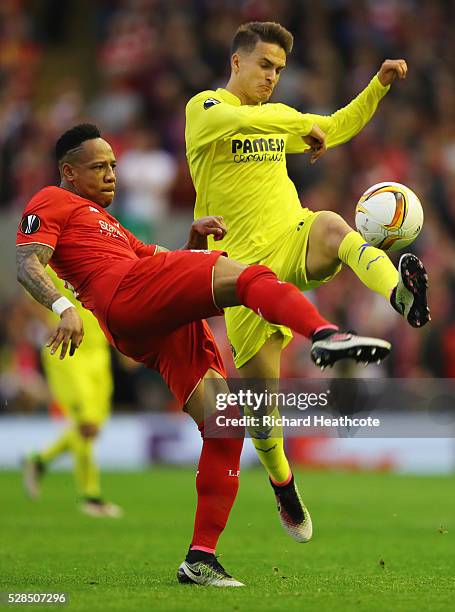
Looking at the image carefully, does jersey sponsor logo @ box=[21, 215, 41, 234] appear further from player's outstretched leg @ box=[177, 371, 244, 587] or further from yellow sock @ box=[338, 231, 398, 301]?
yellow sock @ box=[338, 231, 398, 301]

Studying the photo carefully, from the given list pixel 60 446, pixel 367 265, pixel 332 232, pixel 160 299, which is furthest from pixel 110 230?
pixel 60 446

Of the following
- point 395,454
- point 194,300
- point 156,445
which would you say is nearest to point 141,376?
point 156,445

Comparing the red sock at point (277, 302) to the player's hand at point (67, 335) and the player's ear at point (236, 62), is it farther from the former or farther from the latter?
the player's ear at point (236, 62)

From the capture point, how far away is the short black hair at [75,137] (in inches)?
298

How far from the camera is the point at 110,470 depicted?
17.5 metres

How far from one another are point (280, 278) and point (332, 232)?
1.74ft

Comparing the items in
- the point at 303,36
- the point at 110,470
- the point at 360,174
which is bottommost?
the point at 110,470

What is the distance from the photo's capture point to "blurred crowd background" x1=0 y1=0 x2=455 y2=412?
16922mm

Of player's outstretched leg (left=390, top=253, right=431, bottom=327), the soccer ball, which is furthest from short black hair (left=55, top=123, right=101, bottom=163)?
player's outstretched leg (left=390, top=253, right=431, bottom=327)

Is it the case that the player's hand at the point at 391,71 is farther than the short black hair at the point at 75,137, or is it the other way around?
the player's hand at the point at 391,71

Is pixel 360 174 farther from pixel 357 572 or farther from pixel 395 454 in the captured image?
pixel 357 572

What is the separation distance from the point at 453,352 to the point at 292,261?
9.03m

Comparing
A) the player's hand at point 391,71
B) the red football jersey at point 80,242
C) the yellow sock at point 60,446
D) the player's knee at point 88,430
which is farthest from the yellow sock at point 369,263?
the yellow sock at point 60,446

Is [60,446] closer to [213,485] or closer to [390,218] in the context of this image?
[213,485]
